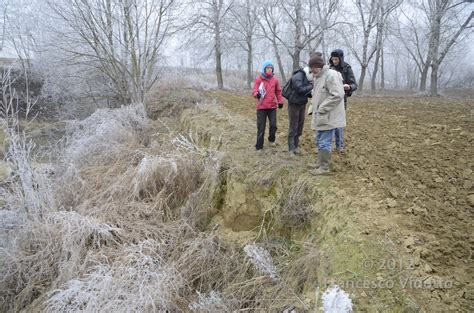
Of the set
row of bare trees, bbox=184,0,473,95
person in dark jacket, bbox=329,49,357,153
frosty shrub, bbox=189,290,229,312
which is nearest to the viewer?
frosty shrub, bbox=189,290,229,312

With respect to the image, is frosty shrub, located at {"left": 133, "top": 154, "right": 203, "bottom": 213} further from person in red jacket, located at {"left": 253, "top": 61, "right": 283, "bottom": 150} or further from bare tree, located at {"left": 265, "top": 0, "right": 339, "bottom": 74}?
bare tree, located at {"left": 265, "top": 0, "right": 339, "bottom": 74}

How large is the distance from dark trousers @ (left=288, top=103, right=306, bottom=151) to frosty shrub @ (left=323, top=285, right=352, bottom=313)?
2466 millimetres

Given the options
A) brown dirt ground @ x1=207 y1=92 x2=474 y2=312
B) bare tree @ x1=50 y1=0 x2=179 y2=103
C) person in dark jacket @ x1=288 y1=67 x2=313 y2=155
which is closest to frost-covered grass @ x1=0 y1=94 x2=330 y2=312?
brown dirt ground @ x1=207 y1=92 x2=474 y2=312

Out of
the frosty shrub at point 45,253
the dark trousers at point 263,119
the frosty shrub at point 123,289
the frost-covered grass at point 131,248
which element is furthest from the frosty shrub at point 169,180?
the frosty shrub at point 123,289

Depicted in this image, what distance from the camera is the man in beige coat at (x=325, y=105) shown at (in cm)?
346

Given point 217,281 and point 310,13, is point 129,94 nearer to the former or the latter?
point 217,281

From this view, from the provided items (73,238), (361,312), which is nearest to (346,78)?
(361,312)

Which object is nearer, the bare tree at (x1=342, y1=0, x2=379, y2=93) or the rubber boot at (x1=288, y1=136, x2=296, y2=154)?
the rubber boot at (x1=288, y1=136, x2=296, y2=154)

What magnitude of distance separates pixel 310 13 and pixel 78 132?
577 inches

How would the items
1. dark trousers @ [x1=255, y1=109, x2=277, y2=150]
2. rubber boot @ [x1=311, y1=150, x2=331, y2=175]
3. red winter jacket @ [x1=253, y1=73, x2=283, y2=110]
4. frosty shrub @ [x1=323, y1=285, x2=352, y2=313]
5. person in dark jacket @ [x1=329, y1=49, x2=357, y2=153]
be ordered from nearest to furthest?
frosty shrub @ [x1=323, y1=285, x2=352, y2=313]
rubber boot @ [x1=311, y1=150, x2=331, y2=175]
person in dark jacket @ [x1=329, y1=49, x2=357, y2=153]
red winter jacket @ [x1=253, y1=73, x2=283, y2=110]
dark trousers @ [x1=255, y1=109, x2=277, y2=150]

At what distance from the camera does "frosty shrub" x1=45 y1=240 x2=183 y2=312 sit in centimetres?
296

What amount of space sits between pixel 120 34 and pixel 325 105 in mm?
8191

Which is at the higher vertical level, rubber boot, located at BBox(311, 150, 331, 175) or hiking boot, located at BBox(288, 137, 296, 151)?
hiking boot, located at BBox(288, 137, 296, 151)

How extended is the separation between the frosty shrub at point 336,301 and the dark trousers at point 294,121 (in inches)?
97.1
